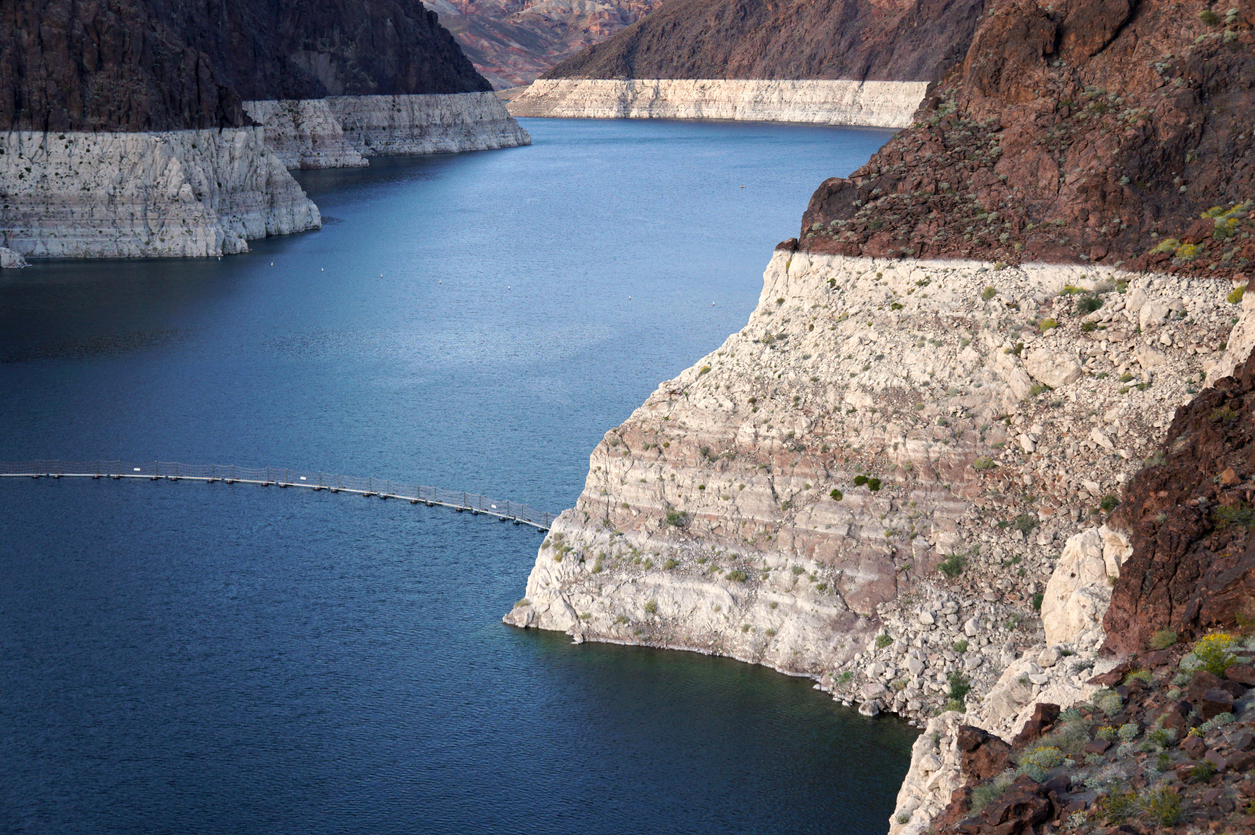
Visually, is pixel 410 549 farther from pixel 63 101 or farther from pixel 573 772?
pixel 63 101

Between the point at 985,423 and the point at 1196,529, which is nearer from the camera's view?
the point at 1196,529

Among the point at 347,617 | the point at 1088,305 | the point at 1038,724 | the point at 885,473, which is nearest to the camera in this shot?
the point at 1038,724

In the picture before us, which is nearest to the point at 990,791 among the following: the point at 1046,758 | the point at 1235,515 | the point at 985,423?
the point at 1046,758

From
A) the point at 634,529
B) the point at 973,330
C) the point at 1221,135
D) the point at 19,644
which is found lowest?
the point at 19,644

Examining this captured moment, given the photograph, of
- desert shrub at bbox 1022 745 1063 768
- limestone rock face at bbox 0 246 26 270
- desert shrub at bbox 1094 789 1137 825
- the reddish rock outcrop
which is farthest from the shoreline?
limestone rock face at bbox 0 246 26 270

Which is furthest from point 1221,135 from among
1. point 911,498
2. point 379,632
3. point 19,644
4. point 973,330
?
point 19,644

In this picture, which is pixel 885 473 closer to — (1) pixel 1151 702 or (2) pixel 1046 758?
(1) pixel 1151 702
